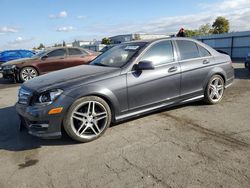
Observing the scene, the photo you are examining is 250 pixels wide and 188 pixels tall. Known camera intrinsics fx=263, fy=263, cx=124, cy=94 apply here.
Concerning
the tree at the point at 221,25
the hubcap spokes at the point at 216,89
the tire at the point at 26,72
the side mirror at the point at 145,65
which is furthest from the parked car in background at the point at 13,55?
the tree at the point at 221,25

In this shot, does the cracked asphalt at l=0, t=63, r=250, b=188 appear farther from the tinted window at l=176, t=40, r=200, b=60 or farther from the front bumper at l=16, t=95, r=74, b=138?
the tinted window at l=176, t=40, r=200, b=60

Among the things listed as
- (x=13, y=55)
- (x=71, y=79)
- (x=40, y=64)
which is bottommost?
(x=40, y=64)

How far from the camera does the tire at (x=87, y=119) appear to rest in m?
4.00

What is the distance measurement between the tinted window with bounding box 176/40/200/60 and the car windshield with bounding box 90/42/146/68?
0.84 m

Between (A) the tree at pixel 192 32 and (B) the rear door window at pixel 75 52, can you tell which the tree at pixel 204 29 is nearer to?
(A) the tree at pixel 192 32

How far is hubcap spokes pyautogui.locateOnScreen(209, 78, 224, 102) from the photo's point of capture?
18.9ft

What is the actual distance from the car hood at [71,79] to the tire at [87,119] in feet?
0.98

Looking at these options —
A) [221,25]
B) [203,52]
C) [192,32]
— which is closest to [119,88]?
[203,52]

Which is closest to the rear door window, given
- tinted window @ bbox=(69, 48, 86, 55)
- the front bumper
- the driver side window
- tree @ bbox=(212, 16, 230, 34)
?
tinted window @ bbox=(69, 48, 86, 55)

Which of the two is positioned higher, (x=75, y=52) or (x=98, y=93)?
(x=75, y=52)

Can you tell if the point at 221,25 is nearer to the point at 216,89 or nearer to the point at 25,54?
the point at 25,54

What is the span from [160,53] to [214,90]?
1686 mm

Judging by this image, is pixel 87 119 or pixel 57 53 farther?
pixel 57 53

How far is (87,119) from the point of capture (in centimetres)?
414
